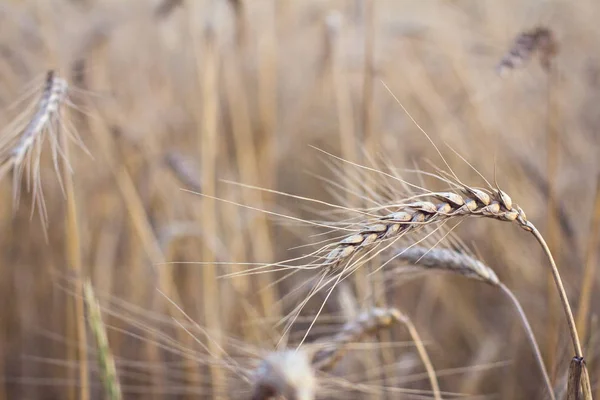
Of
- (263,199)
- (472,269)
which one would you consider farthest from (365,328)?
(263,199)

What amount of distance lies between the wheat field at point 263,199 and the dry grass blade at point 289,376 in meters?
0.37

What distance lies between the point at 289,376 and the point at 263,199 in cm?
150

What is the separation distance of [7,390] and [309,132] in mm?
1456

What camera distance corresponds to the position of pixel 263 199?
6.40 feet

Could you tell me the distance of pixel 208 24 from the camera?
1477 mm

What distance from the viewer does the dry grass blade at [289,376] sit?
450 millimetres

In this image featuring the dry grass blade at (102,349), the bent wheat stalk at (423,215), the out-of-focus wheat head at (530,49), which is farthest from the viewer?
the out-of-focus wheat head at (530,49)

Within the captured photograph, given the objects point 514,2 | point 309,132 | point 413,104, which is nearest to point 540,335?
point 413,104

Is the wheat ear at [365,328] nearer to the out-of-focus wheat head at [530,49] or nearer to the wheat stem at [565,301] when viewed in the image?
the wheat stem at [565,301]

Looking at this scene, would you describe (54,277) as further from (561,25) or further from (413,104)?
(561,25)

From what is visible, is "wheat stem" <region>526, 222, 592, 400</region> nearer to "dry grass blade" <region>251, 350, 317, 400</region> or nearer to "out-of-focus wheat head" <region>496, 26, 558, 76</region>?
"dry grass blade" <region>251, 350, 317, 400</region>

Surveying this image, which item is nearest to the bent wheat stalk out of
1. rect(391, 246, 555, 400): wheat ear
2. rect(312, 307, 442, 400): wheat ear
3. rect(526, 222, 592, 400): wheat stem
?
rect(526, 222, 592, 400): wheat stem

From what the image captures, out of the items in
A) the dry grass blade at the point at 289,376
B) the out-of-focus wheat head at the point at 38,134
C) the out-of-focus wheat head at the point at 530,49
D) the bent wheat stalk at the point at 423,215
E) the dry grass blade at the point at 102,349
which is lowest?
the dry grass blade at the point at 289,376

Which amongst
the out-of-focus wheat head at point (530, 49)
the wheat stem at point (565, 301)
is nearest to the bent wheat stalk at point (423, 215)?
the wheat stem at point (565, 301)
